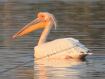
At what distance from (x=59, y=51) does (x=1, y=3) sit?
565 inches

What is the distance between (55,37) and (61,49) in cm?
286

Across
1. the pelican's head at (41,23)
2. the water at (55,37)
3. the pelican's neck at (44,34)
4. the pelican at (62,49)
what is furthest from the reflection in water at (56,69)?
the pelican's head at (41,23)

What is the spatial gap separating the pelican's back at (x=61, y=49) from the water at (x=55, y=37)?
22 cm

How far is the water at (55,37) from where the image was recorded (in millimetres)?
12367

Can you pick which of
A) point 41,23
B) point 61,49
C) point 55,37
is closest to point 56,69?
point 61,49

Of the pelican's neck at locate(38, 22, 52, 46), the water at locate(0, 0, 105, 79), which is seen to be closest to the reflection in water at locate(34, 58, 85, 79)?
the water at locate(0, 0, 105, 79)

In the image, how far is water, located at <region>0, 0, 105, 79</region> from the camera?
12.4 metres

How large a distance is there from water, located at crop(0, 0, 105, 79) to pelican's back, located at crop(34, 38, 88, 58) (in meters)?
0.22

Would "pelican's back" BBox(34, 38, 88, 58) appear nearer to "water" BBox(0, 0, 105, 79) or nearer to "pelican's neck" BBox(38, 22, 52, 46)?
"water" BBox(0, 0, 105, 79)

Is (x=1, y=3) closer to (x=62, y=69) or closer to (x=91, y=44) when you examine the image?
(x=91, y=44)

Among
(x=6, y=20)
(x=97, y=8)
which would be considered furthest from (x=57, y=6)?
(x=6, y=20)

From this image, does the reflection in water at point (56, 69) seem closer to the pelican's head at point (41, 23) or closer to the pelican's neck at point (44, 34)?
the pelican's neck at point (44, 34)

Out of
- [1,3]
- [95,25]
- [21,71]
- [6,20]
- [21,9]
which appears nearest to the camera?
[21,71]

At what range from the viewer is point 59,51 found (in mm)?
14617
